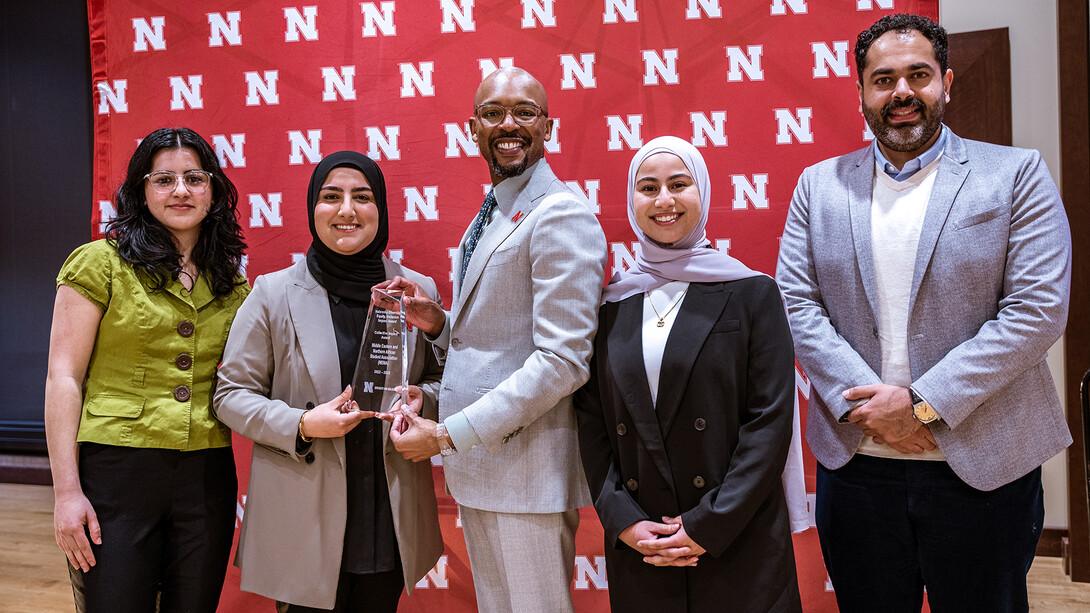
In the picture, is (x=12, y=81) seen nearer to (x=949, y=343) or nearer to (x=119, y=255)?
(x=119, y=255)

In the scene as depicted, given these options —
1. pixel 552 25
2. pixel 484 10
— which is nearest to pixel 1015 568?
pixel 552 25

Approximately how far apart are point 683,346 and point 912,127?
3.26 ft

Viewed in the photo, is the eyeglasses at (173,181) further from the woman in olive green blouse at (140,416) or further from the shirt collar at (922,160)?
the shirt collar at (922,160)

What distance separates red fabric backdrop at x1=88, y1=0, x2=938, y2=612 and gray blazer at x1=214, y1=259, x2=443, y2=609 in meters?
0.86

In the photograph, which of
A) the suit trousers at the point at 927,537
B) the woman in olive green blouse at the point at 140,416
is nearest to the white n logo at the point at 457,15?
the woman in olive green blouse at the point at 140,416

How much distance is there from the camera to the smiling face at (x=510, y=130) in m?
2.21

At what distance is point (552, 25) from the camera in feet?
9.86

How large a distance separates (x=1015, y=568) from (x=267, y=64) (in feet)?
11.0

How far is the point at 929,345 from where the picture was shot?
204cm

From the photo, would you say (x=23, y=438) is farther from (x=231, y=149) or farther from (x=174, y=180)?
(x=174, y=180)

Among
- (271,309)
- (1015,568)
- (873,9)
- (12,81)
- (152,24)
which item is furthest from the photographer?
(12,81)

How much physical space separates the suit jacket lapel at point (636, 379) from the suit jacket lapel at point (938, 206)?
32.0 inches

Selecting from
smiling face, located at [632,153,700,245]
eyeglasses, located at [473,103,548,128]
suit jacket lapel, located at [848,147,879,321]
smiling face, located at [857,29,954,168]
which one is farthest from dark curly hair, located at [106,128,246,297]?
smiling face, located at [857,29,954,168]

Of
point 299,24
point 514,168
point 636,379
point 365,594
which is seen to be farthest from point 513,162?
point 299,24
